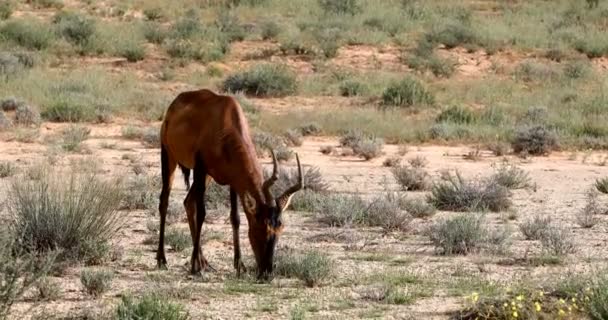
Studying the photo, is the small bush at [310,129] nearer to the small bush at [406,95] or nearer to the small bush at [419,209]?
the small bush at [406,95]

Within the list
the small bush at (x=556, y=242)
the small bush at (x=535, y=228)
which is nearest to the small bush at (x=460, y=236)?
the small bush at (x=556, y=242)

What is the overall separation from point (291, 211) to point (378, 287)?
5.56 meters

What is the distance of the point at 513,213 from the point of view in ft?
56.7

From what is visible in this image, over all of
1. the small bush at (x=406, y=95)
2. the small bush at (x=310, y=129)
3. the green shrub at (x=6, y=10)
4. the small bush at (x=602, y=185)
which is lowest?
the green shrub at (x=6, y=10)

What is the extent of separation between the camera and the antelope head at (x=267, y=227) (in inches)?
447

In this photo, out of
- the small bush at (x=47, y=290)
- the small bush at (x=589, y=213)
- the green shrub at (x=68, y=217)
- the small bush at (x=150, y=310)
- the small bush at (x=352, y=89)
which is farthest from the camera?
the small bush at (x=352, y=89)

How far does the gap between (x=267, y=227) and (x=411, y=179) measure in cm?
847

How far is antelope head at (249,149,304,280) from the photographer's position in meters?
11.4

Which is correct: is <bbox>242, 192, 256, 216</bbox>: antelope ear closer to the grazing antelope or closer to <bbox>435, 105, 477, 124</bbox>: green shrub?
the grazing antelope

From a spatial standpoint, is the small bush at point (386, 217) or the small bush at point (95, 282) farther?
the small bush at point (386, 217)

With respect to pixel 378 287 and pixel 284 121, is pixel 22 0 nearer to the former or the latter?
pixel 284 121

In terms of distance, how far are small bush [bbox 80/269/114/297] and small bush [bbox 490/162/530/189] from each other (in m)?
9.35

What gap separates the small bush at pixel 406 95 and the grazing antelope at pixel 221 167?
678 inches

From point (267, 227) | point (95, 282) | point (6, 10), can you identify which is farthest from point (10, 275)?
point (6, 10)
